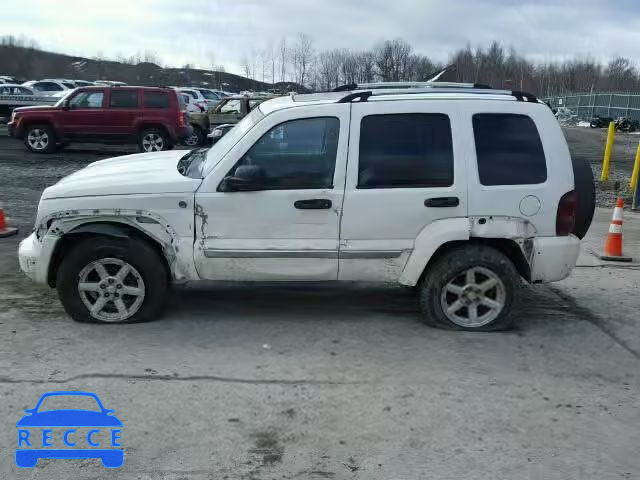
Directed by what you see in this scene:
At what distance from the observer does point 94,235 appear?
4781mm

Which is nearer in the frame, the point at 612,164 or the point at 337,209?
the point at 337,209

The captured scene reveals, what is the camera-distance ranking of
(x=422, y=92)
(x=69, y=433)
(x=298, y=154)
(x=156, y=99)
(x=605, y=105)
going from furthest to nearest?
(x=605, y=105), (x=156, y=99), (x=422, y=92), (x=298, y=154), (x=69, y=433)

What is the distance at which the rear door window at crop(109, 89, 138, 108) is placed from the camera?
638 inches

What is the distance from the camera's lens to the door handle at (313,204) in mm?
4652

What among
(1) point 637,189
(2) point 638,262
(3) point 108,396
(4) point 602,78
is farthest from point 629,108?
(4) point 602,78

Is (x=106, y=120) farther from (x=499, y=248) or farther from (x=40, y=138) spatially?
(x=499, y=248)

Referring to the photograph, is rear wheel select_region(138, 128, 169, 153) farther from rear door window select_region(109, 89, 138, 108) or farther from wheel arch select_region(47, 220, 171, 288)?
wheel arch select_region(47, 220, 171, 288)

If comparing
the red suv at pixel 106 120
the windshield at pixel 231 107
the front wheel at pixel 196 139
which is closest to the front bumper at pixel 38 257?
the red suv at pixel 106 120

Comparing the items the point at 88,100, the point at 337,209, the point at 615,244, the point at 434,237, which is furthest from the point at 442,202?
the point at 88,100

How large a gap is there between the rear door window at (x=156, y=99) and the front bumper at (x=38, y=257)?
12174 millimetres

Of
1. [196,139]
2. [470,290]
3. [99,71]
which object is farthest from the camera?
[99,71]

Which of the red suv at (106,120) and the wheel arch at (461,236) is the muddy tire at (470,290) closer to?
the wheel arch at (461,236)

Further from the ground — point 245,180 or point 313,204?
point 245,180

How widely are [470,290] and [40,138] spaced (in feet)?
48.0
